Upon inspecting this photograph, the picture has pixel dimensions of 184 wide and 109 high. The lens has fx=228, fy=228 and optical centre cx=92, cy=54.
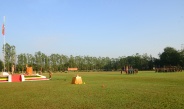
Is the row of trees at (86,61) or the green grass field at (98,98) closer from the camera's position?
the green grass field at (98,98)

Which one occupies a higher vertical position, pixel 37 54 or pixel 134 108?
pixel 37 54

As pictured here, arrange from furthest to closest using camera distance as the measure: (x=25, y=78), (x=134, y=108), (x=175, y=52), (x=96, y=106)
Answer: (x=175, y=52), (x=25, y=78), (x=96, y=106), (x=134, y=108)

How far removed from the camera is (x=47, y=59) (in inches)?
5300

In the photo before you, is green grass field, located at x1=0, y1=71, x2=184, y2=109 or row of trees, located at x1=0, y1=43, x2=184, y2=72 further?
row of trees, located at x1=0, y1=43, x2=184, y2=72

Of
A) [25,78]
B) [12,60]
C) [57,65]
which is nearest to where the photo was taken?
[25,78]

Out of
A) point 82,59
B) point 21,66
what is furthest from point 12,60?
point 82,59

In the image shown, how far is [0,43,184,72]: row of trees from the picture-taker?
372 feet

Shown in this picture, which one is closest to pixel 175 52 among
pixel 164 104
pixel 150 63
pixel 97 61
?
pixel 150 63

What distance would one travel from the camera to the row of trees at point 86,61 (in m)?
113

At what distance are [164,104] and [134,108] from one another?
1635 millimetres

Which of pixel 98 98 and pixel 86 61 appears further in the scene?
pixel 86 61

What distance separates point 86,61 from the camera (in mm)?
161375

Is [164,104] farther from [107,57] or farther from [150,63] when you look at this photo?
[107,57]

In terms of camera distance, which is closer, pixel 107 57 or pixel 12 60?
pixel 12 60
